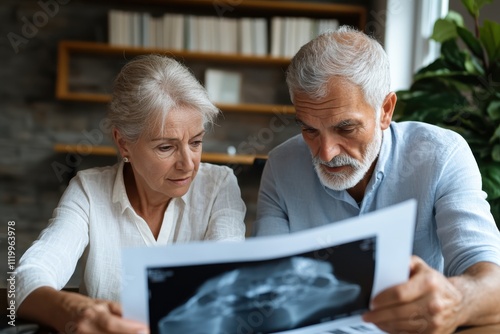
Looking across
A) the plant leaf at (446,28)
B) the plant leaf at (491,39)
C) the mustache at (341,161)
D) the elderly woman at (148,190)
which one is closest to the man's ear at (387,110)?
the mustache at (341,161)

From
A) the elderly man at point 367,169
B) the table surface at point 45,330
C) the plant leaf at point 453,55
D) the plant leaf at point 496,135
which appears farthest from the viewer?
the plant leaf at point 453,55

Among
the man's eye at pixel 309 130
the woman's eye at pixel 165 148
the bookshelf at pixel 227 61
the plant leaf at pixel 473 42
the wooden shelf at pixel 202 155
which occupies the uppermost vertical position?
the plant leaf at pixel 473 42

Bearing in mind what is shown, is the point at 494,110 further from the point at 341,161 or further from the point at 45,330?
the point at 45,330

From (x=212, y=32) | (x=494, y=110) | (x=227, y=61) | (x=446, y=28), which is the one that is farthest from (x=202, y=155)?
(x=494, y=110)

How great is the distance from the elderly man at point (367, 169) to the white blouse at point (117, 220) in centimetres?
11

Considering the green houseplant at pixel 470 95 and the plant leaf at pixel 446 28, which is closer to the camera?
the green houseplant at pixel 470 95

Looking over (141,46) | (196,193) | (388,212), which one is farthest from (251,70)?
(388,212)

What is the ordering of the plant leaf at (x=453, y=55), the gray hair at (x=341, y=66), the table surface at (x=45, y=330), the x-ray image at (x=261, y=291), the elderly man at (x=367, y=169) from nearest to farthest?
1. the x-ray image at (x=261, y=291)
2. the table surface at (x=45, y=330)
3. the elderly man at (x=367, y=169)
4. the gray hair at (x=341, y=66)
5. the plant leaf at (x=453, y=55)

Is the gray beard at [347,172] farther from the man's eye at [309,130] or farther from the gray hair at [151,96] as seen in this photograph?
the gray hair at [151,96]

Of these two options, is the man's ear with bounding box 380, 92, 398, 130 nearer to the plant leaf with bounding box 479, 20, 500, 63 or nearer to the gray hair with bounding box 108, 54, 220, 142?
the gray hair with bounding box 108, 54, 220, 142

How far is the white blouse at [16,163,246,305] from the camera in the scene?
5.43 ft

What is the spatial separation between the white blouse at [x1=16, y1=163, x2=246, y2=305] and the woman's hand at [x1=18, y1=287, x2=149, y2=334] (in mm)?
273

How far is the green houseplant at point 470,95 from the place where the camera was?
2393 millimetres

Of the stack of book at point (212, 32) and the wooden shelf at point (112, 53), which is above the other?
the stack of book at point (212, 32)
